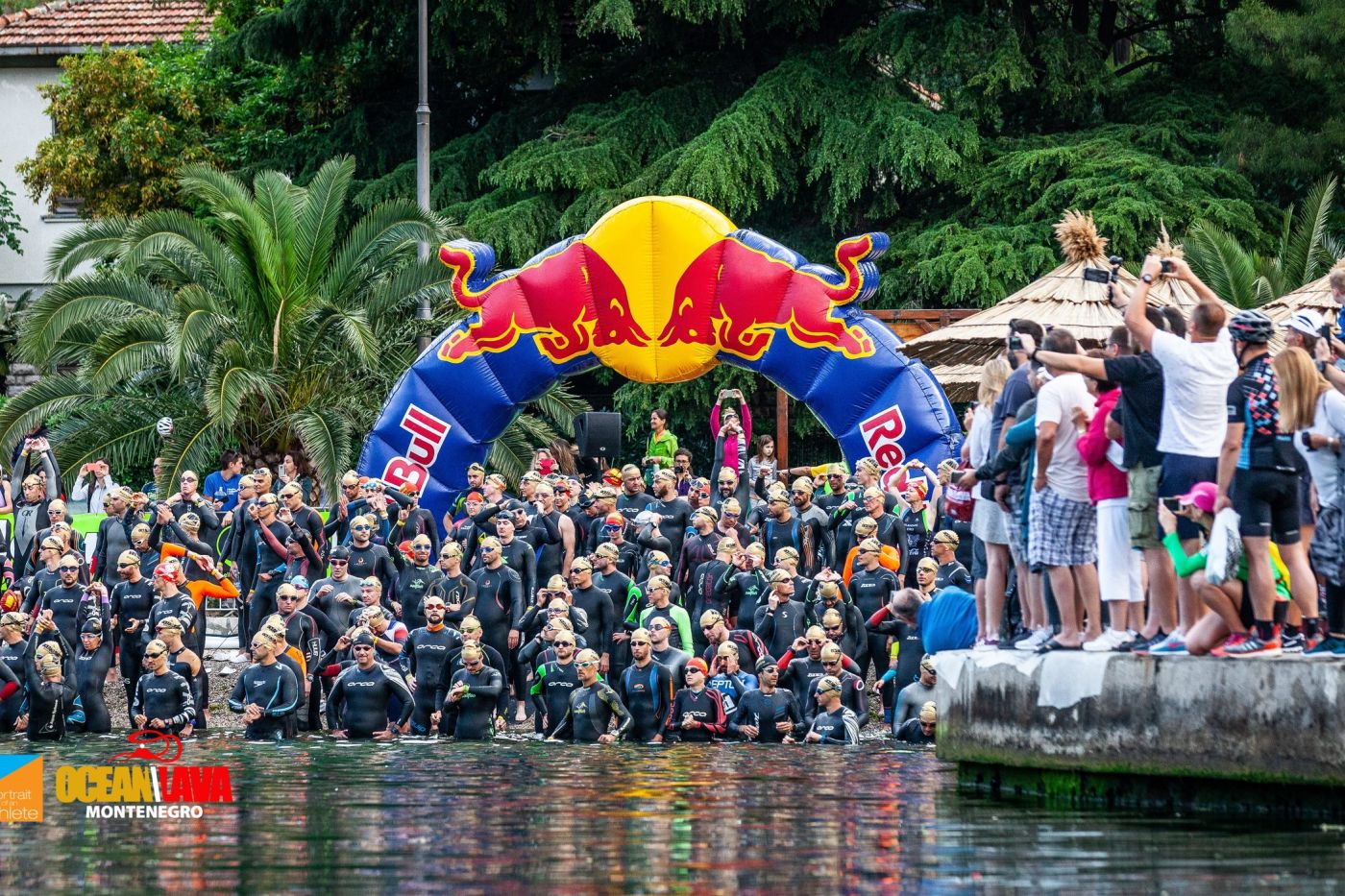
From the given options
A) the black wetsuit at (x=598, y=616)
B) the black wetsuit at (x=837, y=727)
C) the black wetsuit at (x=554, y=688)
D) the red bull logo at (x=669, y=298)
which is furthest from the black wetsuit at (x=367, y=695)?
the red bull logo at (x=669, y=298)

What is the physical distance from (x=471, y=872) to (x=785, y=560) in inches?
365

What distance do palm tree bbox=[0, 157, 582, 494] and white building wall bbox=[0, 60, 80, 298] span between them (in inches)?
429

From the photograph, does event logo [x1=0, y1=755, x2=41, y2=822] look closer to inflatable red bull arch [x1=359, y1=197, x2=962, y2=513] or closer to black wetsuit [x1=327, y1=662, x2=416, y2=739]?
black wetsuit [x1=327, y1=662, x2=416, y2=739]

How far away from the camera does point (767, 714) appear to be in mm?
14992

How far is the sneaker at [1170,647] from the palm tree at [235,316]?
1375 centimetres

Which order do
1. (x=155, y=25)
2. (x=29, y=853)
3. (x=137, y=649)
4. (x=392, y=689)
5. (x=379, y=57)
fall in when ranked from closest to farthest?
(x=29, y=853) < (x=392, y=689) < (x=137, y=649) < (x=379, y=57) < (x=155, y=25)

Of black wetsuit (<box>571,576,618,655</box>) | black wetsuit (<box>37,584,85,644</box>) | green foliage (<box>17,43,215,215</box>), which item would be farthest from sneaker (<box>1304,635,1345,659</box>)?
green foliage (<box>17,43,215,215</box>)

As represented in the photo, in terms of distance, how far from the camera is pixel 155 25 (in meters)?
35.7

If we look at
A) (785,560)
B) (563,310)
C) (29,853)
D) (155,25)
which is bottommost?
(29,853)

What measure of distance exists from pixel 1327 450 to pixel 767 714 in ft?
21.9

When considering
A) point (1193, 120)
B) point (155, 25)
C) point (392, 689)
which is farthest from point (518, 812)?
point (155, 25)

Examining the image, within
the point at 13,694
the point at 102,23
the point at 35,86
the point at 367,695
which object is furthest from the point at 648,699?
the point at 102,23

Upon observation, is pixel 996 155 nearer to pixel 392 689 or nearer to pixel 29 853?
pixel 392 689

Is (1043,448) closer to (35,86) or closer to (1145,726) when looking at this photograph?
(1145,726)
